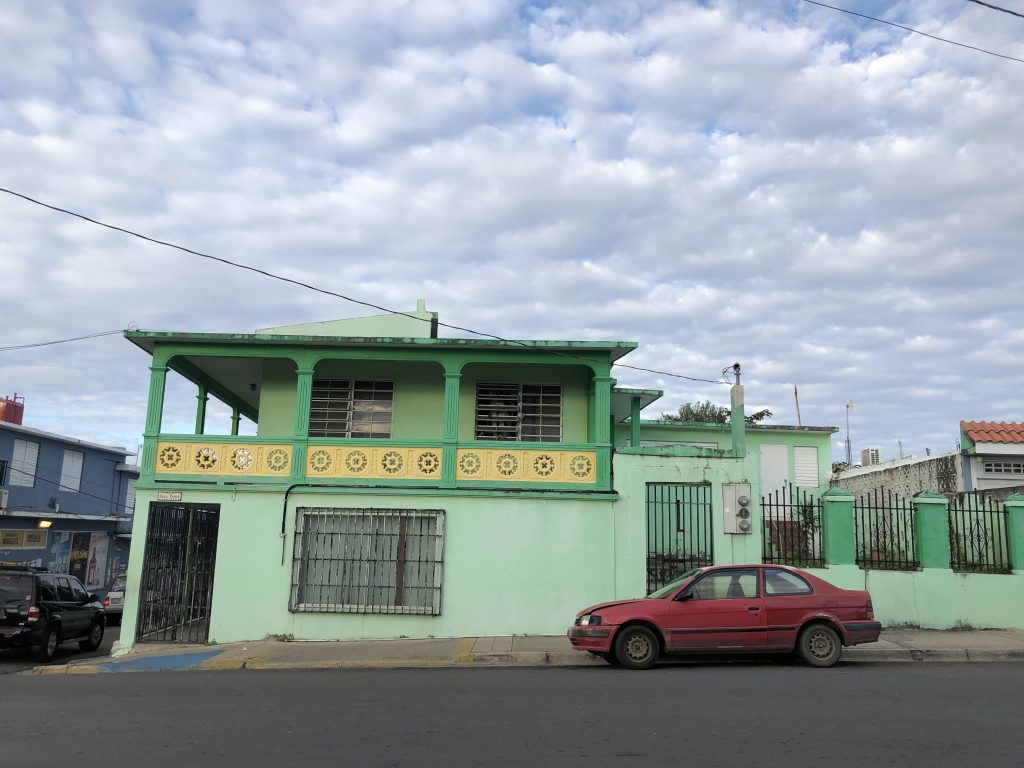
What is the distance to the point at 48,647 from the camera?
579 inches

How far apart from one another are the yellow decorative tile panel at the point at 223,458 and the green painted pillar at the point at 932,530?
10.8 meters

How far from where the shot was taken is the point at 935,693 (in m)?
8.76

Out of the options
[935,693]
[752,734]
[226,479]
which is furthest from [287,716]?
[226,479]

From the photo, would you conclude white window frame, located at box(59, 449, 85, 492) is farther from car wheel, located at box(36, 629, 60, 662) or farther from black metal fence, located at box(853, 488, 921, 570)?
black metal fence, located at box(853, 488, 921, 570)

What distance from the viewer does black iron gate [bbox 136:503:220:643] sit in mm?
14617

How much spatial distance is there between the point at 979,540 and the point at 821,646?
5.73m

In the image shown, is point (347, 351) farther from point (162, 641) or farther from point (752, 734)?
point (752, 734)

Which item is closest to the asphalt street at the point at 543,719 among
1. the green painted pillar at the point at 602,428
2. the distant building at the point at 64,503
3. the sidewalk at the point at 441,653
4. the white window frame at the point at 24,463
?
the sidewalk at the point at 441,653

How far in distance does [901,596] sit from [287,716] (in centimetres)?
1061

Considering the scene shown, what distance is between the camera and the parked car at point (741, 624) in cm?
1088

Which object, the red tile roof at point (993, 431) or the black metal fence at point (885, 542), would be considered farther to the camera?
the red tile roof at point (993, 431)

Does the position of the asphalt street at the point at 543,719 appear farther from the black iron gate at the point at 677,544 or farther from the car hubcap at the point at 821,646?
the black iron gate at the point at 677,544

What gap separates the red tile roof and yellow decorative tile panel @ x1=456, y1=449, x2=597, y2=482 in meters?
11.3

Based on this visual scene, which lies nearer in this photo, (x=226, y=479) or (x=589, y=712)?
(x=589, y=712)
